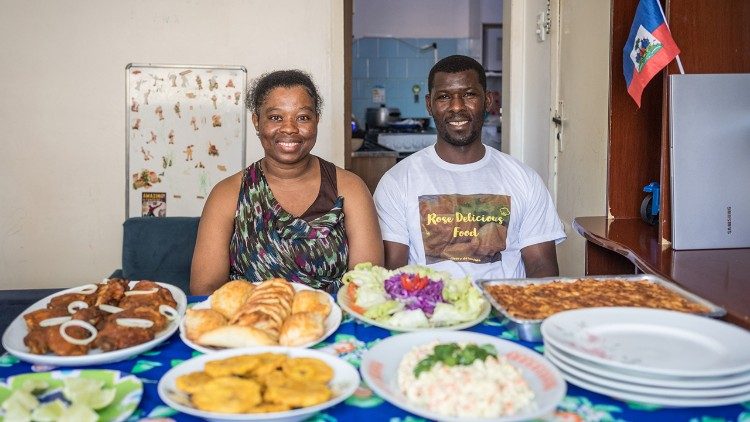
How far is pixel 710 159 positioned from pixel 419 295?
4.08ft

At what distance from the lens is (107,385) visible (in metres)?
1.22

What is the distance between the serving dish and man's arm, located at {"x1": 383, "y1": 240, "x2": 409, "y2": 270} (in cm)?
143

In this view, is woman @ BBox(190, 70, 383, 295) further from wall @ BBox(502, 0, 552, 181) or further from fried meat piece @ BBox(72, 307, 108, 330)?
wall @ BBox(502, 0, 552, 181)

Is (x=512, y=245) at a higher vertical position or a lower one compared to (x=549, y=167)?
lower

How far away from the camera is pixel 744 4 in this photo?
2.34 meters

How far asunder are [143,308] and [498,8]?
26.8 ft

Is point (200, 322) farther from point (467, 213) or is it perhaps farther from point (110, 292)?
point (467, 213)

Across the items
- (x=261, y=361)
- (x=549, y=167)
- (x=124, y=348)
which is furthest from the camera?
(x=549, y=167)

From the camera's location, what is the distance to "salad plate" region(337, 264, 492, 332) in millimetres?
1555

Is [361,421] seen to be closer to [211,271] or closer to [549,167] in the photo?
[211,271]

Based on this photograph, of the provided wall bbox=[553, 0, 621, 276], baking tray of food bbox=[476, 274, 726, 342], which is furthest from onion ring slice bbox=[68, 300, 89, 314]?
wall bbox=[553, 0, 621, 276]

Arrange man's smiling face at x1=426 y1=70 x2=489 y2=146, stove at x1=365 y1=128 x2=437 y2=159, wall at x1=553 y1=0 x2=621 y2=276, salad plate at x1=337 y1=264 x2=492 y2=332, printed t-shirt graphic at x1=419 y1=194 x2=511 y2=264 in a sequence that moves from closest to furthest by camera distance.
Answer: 1. salad plate at x1=337 y1=264 x2=492 y2=332
2. printed t-shirt graphic at x1=419 y1=194 x2=511 y2=264
3. man's smiling face at x1=426 y1=70 x2=489 y2=146
4. wall at x1=553 y1=0 x2=621 y2=276
5. stove at x1=365 y1=128 x2=437 y2=159

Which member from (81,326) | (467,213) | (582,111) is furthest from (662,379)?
(582,111)

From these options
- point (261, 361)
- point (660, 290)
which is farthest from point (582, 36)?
A: point (261, 361)
